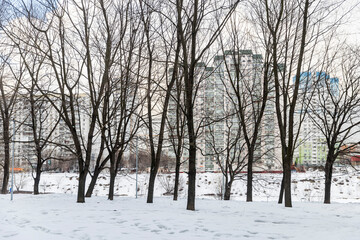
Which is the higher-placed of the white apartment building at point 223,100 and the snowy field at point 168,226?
the white apartment building at point 223,100

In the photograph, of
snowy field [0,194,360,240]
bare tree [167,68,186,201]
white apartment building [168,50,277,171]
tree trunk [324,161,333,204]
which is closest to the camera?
snowy field [0,194,360,240]

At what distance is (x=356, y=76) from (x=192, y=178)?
11351 mm

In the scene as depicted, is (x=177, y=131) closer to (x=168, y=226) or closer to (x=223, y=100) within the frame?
(x=168, y=226)

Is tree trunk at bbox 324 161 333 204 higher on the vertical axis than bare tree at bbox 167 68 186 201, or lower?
lower

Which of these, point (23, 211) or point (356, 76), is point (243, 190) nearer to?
point (356, 76)

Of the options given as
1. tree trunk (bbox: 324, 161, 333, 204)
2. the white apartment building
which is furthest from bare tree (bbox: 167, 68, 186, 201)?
tree trunk (bbox: 324, 161, 333, 204)

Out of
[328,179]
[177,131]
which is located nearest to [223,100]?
[328,179]

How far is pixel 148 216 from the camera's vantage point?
895 centimetres

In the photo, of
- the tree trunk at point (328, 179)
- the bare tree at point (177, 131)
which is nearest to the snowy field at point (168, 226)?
the bare tree at point (177, 131)

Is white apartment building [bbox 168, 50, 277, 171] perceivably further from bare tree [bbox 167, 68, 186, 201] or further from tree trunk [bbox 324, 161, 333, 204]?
tree trunk [bbox 324, 161, 333, 204]

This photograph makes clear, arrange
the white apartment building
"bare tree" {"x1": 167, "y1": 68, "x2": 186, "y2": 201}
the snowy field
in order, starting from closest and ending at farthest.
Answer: the snowy field → "bare tree" {"x1": 167, "y1": 68, "x2": 186, "y2": 201} → the white apartment building

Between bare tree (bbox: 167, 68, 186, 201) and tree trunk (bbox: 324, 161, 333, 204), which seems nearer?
bare tree (bbox: 167, 68, 186, 201)

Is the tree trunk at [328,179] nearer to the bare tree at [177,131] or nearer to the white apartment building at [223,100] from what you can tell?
the white apartment building at [223,100]

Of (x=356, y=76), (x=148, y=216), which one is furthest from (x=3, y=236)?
(x=356, y=76)
